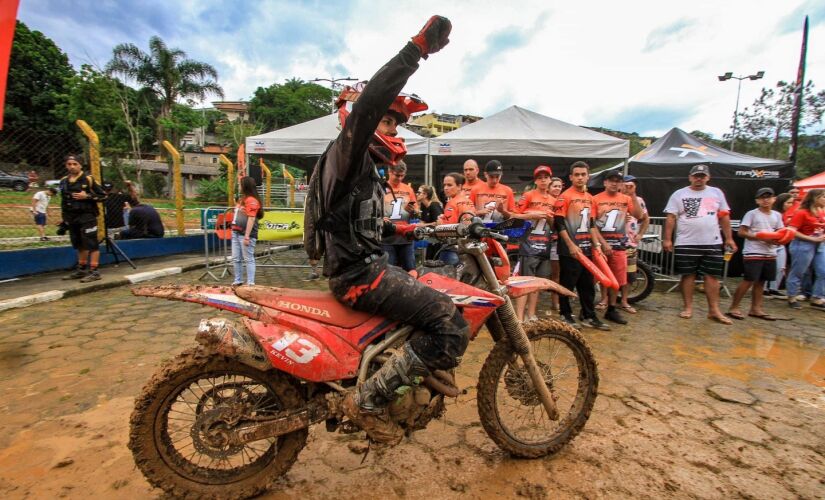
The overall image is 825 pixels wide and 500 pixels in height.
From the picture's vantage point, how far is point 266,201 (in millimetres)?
13164

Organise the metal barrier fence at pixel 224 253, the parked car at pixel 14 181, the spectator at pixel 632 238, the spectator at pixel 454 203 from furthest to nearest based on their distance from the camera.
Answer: the parked car at pixel 14 181 → the metal barrier fence at pixel 224 253 → the spectator at pixel 632 238 → the spectator at pixel 454 203

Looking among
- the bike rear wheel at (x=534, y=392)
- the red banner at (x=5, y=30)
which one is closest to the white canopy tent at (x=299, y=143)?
the red banner at (x=5, y=30)

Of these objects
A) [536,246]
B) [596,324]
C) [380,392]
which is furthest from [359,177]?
[596,324]

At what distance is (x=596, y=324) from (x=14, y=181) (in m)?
12.6

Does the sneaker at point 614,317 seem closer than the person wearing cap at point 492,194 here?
Yes

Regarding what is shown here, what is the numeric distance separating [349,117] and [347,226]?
516mm

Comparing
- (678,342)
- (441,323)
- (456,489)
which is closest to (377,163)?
(441,323)

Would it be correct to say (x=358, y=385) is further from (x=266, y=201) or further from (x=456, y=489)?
(x=266, y=201)

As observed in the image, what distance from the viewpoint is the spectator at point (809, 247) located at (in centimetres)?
649

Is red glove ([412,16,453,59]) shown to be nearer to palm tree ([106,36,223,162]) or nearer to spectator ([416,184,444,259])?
spectator ([416,184,444,259])

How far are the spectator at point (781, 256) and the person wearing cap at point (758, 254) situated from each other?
3.74 ft

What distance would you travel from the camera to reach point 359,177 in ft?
6.46

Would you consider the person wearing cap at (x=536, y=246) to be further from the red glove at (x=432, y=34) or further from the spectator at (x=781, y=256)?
the spectator at (x=781, y=256)

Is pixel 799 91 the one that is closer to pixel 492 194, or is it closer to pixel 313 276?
pixel 492 194
